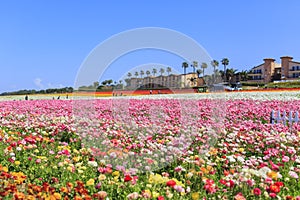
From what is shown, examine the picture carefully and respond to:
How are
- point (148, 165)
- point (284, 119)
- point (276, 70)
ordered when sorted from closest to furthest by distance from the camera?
point (148, 165)
point (284, 119)
point (276, 70)

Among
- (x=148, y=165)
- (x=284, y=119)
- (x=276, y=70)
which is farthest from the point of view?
(x=276, y=70)

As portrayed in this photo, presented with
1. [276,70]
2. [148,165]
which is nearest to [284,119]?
[148,165]

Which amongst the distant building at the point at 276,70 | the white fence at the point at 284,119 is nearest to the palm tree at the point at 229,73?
the distant building at the point at 276,70

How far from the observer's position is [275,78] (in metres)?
82.8

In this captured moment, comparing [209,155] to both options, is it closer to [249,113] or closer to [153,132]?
[153,132]

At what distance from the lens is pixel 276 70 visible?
83188mm

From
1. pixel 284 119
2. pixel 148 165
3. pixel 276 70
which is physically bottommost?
pixel 148 165

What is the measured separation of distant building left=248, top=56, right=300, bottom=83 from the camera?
80.0m

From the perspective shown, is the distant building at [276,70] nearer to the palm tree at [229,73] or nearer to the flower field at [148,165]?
the palm tree at [229,73]

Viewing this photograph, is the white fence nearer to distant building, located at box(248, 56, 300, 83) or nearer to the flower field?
the flower field

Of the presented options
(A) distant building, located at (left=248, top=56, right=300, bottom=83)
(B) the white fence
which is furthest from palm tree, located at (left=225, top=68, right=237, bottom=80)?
(B) the white fence

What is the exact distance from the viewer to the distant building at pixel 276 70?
262 ft

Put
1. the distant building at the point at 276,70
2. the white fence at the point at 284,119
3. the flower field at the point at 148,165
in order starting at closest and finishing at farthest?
1. the flower field at the point at 148,165
2. the white fence at the point at 284,119
3. the distant building at the point at 276,70

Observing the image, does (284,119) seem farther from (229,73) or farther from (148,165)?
(229,73)
